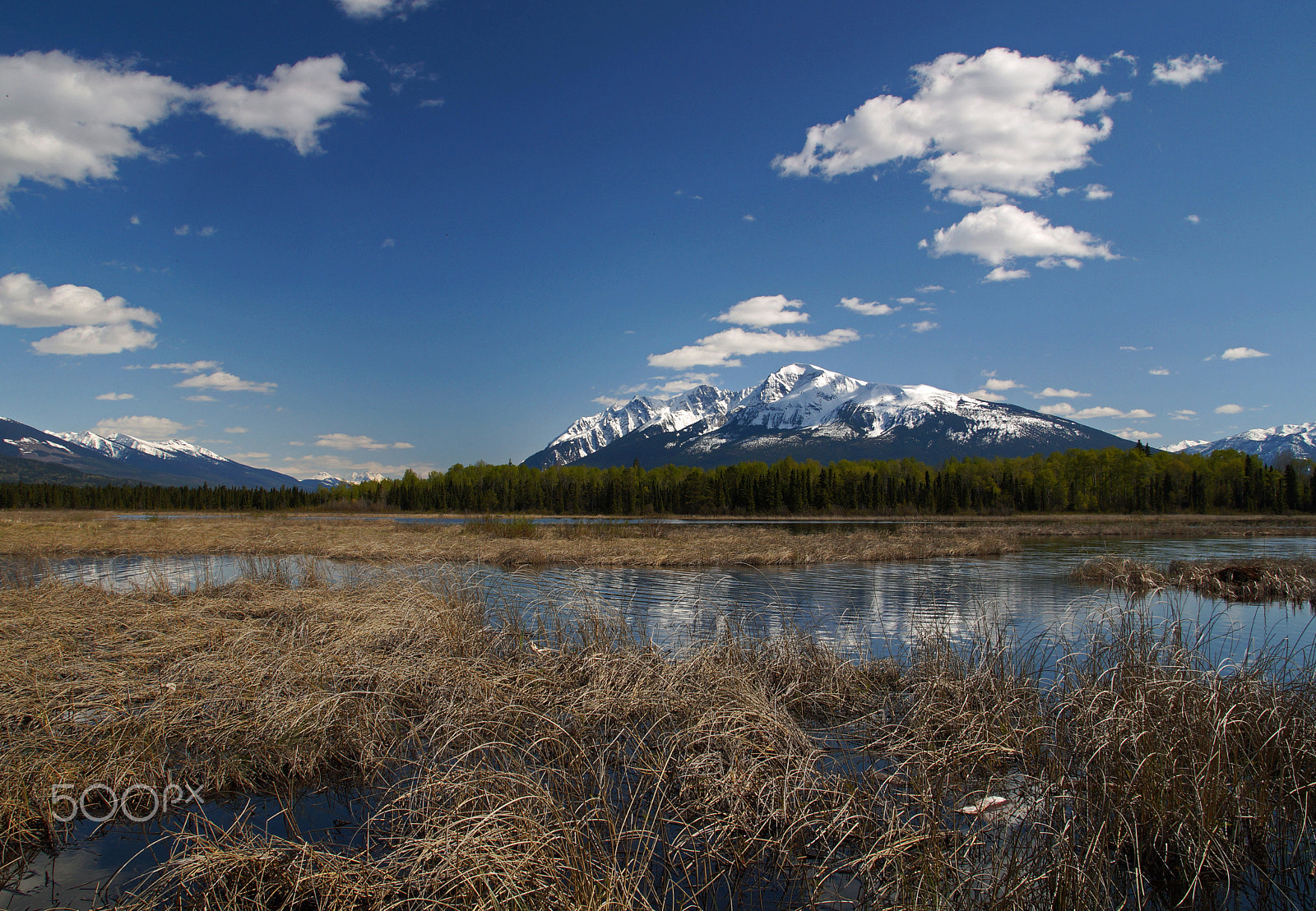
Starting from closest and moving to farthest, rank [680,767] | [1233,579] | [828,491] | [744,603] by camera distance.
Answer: [680,767] < [744,603] < [1233,579] < [828,491]

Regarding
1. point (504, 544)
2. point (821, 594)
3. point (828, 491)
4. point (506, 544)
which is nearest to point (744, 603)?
point (821, 594)

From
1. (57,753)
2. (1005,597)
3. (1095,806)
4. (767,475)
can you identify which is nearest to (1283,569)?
(1005,597)

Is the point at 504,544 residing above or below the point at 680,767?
below

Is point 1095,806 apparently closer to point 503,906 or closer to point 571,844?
point 571,844

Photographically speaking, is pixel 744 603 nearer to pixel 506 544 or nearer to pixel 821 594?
pixel 821 594

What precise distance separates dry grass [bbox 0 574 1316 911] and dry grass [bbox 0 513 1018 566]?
2135cm

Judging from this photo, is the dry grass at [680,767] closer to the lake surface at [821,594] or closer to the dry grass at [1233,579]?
the lake surface at [821,594]

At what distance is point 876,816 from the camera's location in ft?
19.2

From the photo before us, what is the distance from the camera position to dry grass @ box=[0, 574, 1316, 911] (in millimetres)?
4793

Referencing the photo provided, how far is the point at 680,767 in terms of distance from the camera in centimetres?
643

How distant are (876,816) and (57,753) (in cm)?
796

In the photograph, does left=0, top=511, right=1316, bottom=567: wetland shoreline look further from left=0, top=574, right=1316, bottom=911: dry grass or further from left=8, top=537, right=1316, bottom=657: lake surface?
left=0, top=574, right=1316, bottom=911: dry grass

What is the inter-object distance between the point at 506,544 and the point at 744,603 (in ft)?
64.3

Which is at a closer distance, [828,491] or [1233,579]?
[1233,579]
